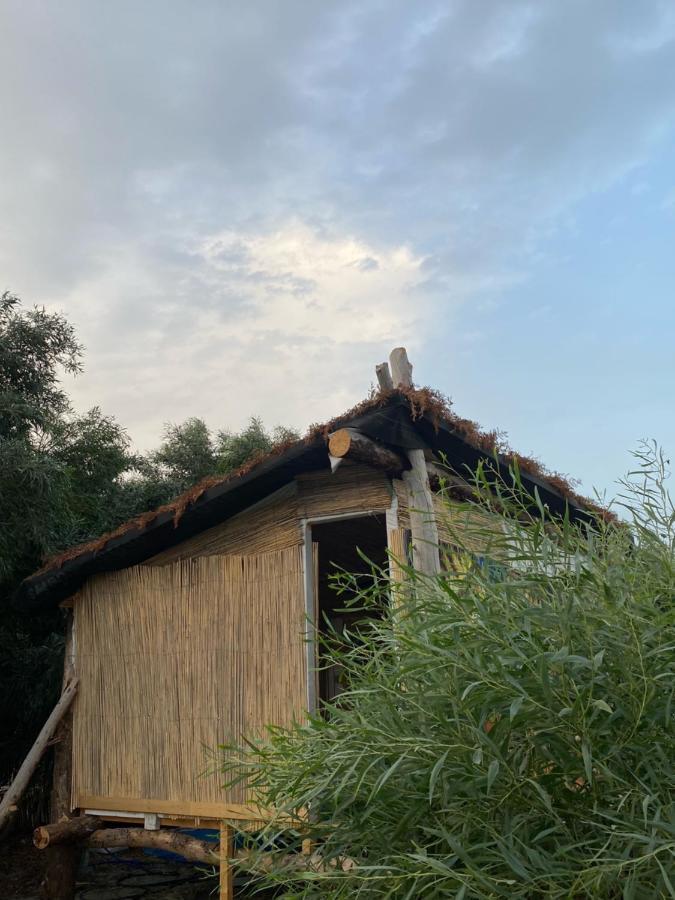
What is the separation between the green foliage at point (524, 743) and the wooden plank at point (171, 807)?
3.51 m

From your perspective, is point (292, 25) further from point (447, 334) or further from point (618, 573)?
point (618, 573)

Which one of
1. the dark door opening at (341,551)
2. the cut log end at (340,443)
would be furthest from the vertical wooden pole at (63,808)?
the cut log end at (340,443)

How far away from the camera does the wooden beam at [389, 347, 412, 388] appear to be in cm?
556

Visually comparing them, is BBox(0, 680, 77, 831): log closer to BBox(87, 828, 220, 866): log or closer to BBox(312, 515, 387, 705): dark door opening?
BBox(87, 828, 220, 866): log

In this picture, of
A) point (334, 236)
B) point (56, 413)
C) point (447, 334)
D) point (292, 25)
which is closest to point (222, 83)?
point (292, 25)

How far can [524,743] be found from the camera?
233cm

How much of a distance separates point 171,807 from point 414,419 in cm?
355

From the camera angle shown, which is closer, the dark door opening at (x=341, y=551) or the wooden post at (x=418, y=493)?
the wooden post at (x=418, y=493)

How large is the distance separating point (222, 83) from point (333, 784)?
7304 millimetres

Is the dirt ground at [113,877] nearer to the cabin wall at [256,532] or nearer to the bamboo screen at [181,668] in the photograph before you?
the bamboo screen at [181,668]

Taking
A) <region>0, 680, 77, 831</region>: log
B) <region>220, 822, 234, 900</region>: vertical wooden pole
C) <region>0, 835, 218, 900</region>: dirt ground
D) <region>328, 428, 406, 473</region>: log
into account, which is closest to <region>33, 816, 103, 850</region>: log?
<region>0, 680, 77, 831</region>: log

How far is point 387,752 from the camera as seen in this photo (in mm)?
2342

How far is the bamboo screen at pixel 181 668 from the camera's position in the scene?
5.99 meters

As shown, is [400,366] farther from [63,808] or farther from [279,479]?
[63,808]
